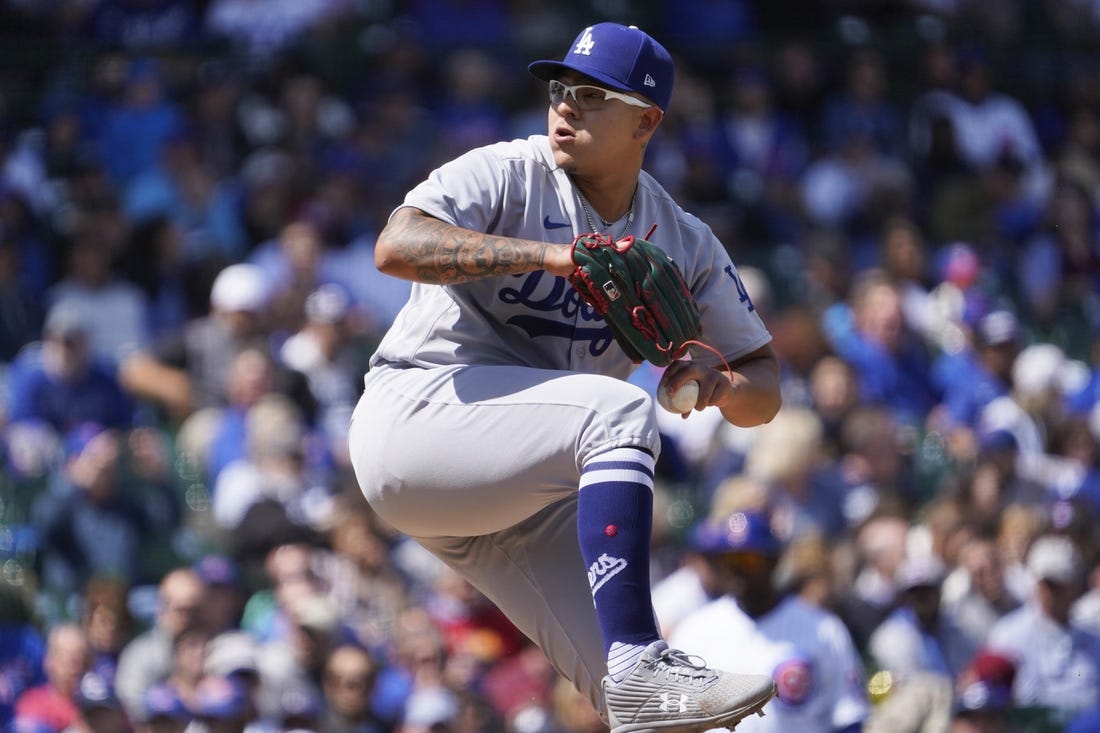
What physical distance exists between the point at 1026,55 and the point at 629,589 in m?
11.0

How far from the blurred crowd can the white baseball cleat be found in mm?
2446

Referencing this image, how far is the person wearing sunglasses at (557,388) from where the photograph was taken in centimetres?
424

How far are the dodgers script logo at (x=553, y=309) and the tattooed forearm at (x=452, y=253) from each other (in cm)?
31

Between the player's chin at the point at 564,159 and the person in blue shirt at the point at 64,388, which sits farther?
the person in blue shirt at the point at 64,388

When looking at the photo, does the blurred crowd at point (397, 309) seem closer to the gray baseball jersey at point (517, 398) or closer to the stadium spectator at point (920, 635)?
the stadium spectator at point (920, 635)

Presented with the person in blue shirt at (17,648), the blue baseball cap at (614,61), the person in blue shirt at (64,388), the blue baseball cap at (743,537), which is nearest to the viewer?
the blue baseball cap at (614,61)

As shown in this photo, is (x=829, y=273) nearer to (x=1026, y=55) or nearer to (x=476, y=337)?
(x=1026, y=55)

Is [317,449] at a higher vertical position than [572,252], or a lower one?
lower

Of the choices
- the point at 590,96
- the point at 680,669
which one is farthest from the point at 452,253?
the point at 680,669

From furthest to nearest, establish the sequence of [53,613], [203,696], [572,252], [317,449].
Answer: [317,449] < [53,613] < [203,696] < [572,252]

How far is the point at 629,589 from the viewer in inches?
166

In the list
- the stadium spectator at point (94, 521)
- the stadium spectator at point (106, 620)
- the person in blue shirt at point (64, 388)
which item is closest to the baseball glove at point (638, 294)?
the stadium spectator at point (106, 620)

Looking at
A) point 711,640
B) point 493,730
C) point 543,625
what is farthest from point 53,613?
point 543,625

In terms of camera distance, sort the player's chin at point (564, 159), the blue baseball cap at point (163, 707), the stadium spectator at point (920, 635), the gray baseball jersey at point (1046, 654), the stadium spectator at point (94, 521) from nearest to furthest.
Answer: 1. the player's chin at point (564, 159)
2. the blue baseball cap at point (163, 707)
3. the stadium spectator at point (920, 635)
4. the gray baseball jersey at point (1046, 654)
5. the stadium spectator at point (94, 521)
